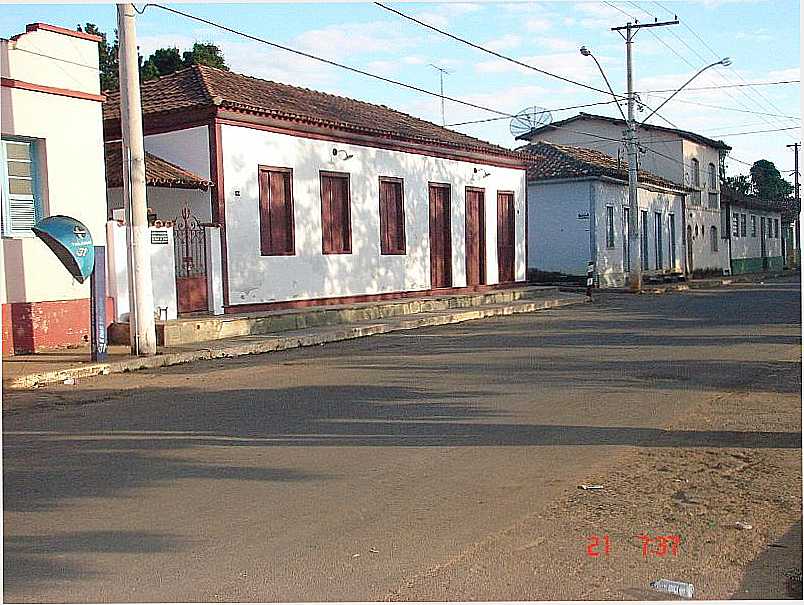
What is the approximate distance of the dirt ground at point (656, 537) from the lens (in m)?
4.49

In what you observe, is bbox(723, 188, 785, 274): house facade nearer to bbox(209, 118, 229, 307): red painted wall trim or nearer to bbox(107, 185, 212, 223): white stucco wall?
bbox(107, 185, 212, 223): white stucco wall

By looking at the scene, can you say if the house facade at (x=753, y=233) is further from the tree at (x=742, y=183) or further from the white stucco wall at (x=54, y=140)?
the white stucco wall at (x=54, y=140)

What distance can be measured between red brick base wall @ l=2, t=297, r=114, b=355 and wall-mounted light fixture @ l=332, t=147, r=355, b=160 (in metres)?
8.09

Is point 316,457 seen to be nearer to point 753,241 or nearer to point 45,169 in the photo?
point 45,169

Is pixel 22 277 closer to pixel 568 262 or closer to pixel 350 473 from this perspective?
pixel 350 473

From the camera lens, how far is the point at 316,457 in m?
7.21

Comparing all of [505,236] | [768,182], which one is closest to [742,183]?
[768,182]

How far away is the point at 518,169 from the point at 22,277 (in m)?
18.2

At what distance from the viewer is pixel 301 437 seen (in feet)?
26.1

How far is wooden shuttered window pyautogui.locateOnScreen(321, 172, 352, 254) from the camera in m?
21.4

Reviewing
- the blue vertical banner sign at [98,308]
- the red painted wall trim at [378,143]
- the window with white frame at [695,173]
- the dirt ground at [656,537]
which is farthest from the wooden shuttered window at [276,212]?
the window with white frame at [695,173]

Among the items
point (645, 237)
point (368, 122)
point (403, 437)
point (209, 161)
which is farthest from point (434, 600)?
point (645, 237)

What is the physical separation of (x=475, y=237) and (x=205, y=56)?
19.2 meters

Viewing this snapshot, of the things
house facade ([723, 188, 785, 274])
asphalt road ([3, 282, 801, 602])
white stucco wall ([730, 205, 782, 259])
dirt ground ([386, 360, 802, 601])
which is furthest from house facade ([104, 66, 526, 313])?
white stucco wall ([730, 205, 782, 259])
